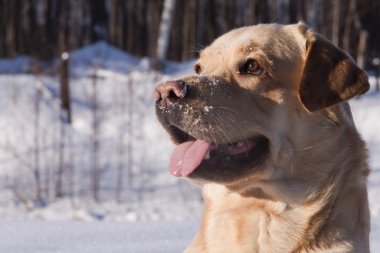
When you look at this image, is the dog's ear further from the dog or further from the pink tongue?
the pink tongue

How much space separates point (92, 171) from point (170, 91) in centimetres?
892

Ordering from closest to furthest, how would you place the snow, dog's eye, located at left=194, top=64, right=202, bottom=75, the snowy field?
dog's eye, located at left=194, top=64, right=202, bottom=75 < the snow < the snowy field

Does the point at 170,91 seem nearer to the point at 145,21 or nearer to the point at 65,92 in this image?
the point at 65,92

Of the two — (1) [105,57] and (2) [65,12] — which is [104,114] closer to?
(1) [105,57]

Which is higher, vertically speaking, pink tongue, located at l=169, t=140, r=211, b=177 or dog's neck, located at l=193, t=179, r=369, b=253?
pink tongue, located at l=169, t=140, r=211, b=177

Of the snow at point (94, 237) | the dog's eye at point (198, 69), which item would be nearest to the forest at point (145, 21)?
the snow at point (94, 237)

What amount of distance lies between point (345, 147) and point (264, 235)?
55cm

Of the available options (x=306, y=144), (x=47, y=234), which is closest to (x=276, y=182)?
(x=306, y=144)

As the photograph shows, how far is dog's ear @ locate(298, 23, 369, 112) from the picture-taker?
10.4ft

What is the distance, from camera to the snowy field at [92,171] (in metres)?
5.00

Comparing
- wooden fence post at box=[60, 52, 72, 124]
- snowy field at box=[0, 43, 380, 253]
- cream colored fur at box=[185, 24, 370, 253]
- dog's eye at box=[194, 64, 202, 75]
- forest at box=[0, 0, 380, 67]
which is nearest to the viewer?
cream colored fur at box=[185, 24, 370, 253]

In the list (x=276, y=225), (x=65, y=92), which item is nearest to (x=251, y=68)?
(x=276, y=225)

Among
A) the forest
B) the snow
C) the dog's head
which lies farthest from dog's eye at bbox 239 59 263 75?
the forest

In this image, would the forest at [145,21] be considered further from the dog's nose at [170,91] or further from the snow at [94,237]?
the dog's nose at [170,91]
